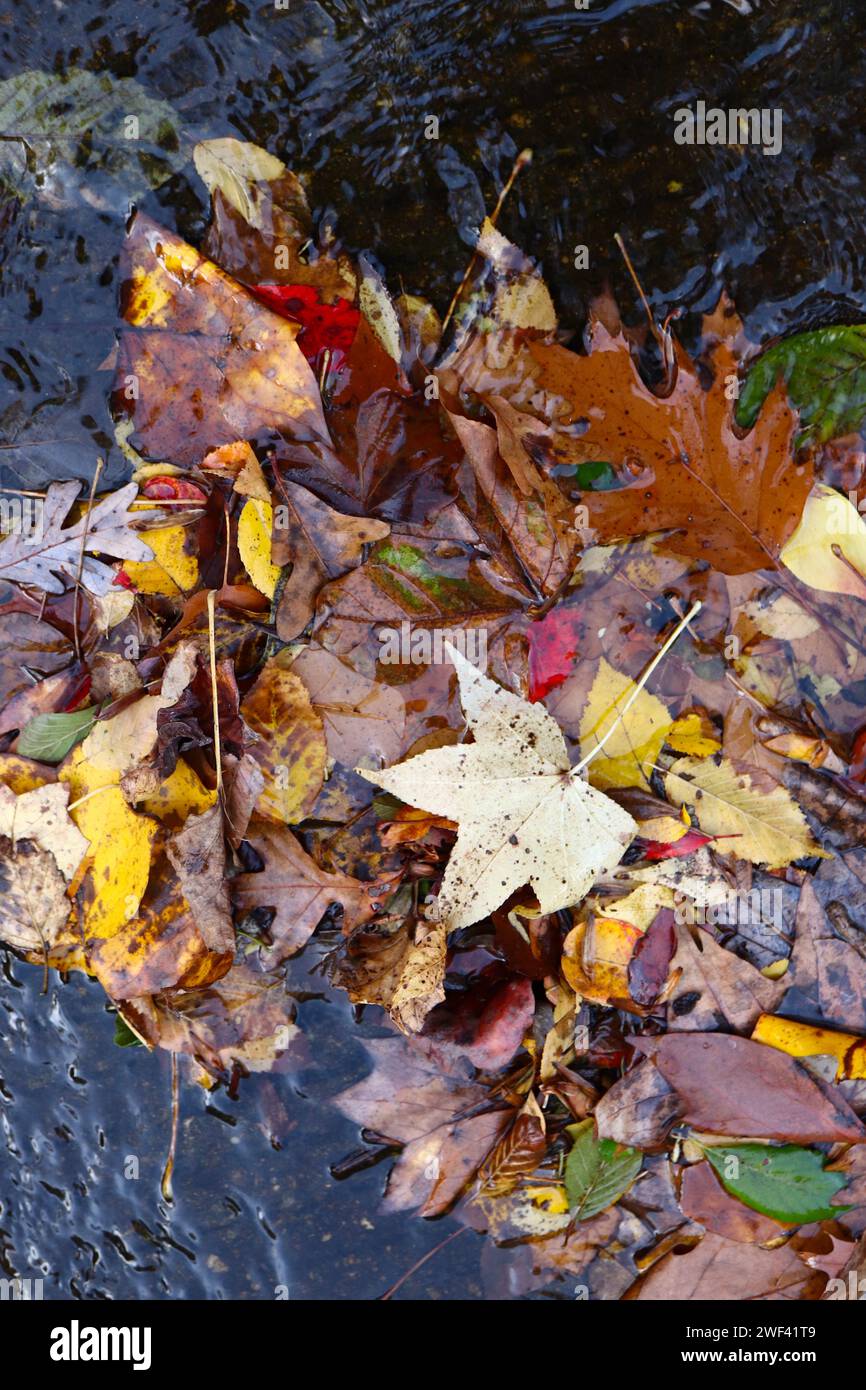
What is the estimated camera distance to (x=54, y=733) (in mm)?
2047

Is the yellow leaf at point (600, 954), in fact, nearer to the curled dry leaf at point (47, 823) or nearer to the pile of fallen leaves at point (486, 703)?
the pile of fallen leaves at point (486, 703)

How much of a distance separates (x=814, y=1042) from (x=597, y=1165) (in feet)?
1.99

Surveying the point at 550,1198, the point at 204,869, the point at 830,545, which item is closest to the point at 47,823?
the point at 204,869

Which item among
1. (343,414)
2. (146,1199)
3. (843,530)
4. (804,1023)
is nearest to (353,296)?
(343,414)

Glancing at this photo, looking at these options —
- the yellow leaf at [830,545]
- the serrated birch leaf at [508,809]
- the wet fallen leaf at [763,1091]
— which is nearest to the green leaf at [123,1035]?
the serrated birch leaf at [508,809]

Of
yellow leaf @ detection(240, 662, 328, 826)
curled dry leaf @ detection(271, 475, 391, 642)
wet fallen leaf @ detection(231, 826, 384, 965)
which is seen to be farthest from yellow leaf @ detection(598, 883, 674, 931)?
curled dry leaf @ detection(271, 475, 391, 642)

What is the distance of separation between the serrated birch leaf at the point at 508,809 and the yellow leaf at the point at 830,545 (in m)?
0.68

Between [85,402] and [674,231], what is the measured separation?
1.43m

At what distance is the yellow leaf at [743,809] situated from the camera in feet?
6.36

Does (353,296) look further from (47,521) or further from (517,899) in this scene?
(517,899)

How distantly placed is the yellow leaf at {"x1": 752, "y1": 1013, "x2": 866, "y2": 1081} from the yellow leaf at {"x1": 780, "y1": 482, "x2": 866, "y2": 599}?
1.01 metres

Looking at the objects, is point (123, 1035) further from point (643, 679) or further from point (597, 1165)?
point (643, 679)

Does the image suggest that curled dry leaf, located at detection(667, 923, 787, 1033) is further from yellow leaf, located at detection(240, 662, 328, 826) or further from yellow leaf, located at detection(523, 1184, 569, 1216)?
yellow leaf, located at detection(240, 662, 328, 826)

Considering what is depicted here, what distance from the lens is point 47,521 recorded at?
82.7 inches
